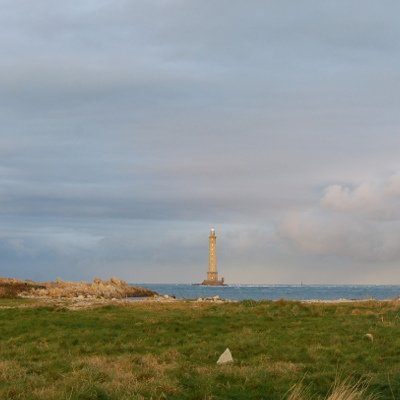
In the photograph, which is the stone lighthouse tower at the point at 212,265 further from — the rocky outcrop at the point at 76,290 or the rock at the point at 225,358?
the rock at the point at 225,358

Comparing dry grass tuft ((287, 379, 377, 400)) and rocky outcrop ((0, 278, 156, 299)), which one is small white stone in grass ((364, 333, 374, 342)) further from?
rocky outcrop ((0, 278, 156, 299))

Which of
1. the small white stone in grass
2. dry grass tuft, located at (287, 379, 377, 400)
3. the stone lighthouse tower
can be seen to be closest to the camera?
dry grass tuft, located at (287, 379, 377, 400)

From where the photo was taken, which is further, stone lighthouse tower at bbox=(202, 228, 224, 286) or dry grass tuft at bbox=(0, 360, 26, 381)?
stone lighthouse tower at bbox=(202, 228, 224, 286)

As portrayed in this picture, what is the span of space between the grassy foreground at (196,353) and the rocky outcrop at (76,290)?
3968 cm

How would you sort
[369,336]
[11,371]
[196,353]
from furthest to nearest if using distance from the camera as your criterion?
[369,336] < [196,353] < [11,371]

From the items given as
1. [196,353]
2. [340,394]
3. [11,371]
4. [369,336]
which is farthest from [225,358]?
[369,336]

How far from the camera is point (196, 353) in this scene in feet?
68.4

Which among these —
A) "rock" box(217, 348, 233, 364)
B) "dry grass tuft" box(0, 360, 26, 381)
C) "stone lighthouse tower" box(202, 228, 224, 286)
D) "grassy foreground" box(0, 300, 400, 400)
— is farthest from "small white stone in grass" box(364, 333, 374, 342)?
"stone lighthouse tower" box(202, 228, 224, 286)

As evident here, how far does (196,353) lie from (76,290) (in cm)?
6245

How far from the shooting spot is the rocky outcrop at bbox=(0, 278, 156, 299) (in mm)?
75062

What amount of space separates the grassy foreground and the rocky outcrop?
39684 mm

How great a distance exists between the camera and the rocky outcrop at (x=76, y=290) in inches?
2955

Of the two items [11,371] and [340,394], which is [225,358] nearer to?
[11,371]

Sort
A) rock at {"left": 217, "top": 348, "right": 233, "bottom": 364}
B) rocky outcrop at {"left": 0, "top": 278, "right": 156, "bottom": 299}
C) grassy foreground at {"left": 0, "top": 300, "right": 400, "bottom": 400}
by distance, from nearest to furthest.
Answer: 1. grassy foreground at {"left": 0, "top": 300, "right": 400, "bottom": 400}
2. rock at {"left": 217, "top": 348, "right": 233, "bottom": 364}
3. rocky outcrop at {"left": 0, "top": 278, "right": 156, "bottom": 299}
